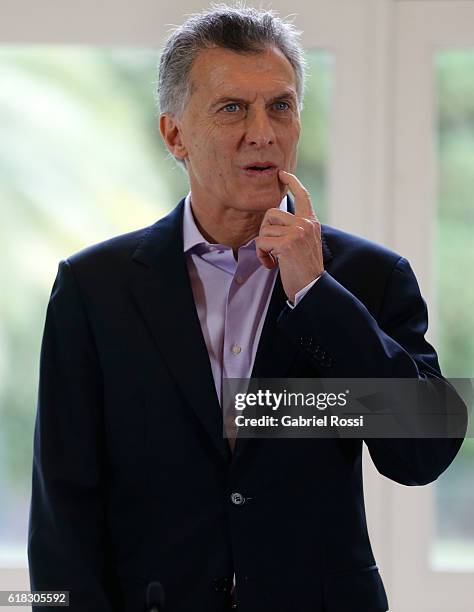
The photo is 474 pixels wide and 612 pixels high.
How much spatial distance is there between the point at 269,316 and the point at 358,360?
158 millimetres

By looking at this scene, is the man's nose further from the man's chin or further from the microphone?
the microphone

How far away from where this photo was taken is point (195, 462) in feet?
4.45

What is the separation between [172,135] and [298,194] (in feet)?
0.84

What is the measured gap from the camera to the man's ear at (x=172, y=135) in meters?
1.53

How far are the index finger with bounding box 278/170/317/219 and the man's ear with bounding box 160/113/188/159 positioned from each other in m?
0.20

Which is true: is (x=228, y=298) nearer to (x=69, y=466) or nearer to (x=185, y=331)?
(x=185, y=331)

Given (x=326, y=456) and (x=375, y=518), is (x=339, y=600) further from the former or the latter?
(x=375, y=518)

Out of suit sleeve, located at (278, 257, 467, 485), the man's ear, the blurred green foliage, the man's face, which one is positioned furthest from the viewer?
the blurred green foliage

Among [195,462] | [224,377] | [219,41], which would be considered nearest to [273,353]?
[224,377]

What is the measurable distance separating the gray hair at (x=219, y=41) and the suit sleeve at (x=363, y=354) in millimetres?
339

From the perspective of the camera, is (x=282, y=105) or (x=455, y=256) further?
(x=455, y=256)

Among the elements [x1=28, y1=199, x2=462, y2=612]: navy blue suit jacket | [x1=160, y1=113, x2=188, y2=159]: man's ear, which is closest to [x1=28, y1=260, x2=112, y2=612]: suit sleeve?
[x1=28, y1=199, x2=462, y2=612]: navy blue suit jacket

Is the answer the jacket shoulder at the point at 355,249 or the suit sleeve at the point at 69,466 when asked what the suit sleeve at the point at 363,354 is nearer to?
the jacket shoulder at the point at 355,249

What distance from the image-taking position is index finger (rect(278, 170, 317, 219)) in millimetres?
Answer: 1389
